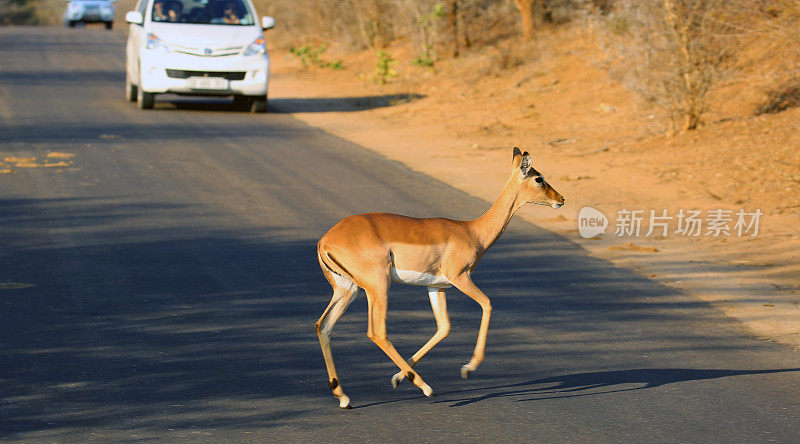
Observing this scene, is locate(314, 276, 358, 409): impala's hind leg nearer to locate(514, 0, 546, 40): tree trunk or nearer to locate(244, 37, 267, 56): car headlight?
locate(244, 37, 267, 56): car headlight

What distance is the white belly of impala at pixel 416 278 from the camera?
17.9 feet

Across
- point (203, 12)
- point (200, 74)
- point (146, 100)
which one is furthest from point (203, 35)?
point (146, 100)

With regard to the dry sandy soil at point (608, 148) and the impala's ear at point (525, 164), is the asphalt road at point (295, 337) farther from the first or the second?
the impala's ear at point (525, 164)

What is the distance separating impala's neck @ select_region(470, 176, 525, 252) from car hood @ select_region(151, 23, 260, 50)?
14152 millimetres

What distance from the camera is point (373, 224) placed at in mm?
5453

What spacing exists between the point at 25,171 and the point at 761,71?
12.0 metres

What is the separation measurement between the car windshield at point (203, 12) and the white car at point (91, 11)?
31.9 meters

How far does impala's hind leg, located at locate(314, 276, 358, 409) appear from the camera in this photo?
5500 mm

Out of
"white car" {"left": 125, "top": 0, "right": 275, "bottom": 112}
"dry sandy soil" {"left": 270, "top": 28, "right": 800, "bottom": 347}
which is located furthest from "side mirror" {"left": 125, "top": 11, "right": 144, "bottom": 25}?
"dry sandy soil" {"left": 270, "top": 28, "right": 800, "bottom": 347}

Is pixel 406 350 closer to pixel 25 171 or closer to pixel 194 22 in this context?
pixel 25 171

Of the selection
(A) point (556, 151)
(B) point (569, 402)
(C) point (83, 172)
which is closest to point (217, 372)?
(B) point (569, 402)

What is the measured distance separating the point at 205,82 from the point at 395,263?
1441 cm

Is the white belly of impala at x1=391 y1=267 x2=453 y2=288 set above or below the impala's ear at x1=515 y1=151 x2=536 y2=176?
below

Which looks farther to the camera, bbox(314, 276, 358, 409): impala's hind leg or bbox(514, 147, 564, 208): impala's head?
bbox(514, 147, 564, 208): impala's head
